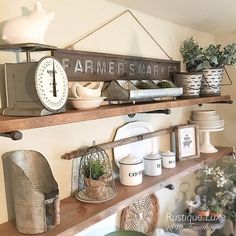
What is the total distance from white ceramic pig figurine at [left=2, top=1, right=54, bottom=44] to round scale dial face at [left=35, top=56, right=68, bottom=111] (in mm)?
70

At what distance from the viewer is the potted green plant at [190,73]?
1526mm

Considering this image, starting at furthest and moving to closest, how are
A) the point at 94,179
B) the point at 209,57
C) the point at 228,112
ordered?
the point at 228,112
the point at 209,57
the point at 94,179

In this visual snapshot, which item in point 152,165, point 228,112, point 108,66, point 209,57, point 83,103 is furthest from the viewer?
point 228,112

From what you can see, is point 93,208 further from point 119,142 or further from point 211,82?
point 211,82

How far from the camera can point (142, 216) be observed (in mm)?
1498

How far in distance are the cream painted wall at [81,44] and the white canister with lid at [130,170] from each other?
0.41 feet

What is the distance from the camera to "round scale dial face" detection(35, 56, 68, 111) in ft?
2.58

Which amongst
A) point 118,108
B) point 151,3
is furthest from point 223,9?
point 118,108

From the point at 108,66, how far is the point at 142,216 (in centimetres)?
77

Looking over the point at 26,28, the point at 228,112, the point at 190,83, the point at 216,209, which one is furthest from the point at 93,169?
the point at 228,112

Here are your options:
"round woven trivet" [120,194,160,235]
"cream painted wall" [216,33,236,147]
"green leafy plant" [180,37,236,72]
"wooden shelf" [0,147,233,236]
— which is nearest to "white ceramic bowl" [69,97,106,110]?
"wooden shelf" [0,147,233,236]

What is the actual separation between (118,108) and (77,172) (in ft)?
1.03

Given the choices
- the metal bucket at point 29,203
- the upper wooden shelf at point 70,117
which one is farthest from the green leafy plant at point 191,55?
the metal bucket at point 29,203

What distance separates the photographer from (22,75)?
82cm
